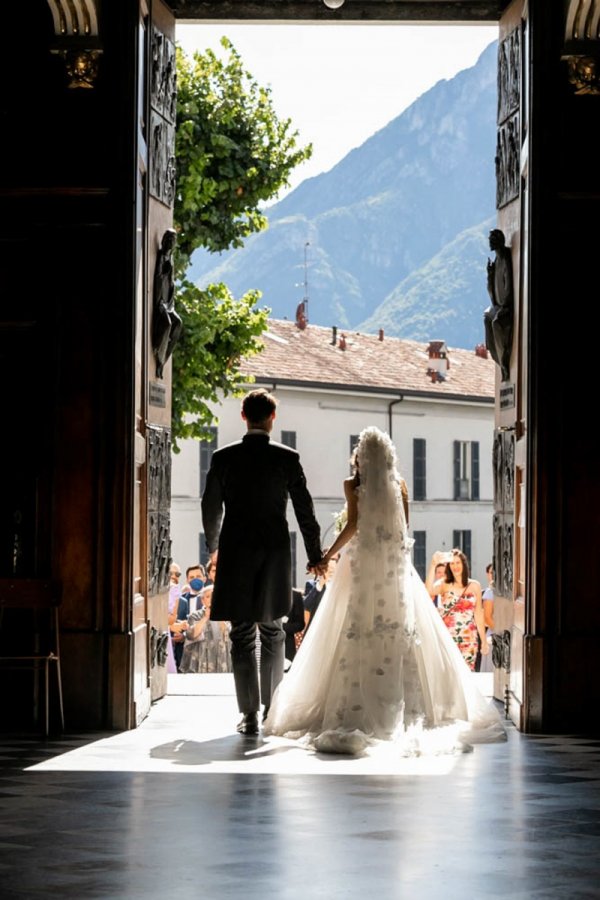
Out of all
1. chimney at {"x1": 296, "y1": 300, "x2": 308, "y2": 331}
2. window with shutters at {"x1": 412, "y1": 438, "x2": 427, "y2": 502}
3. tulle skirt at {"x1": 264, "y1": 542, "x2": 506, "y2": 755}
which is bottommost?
tulle skirt at {"x1": 264, "y1": 542, "x2": 506, "y2": 755}

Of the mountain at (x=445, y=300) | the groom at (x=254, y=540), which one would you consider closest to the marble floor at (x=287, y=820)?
the groom at (x=254, y=540)

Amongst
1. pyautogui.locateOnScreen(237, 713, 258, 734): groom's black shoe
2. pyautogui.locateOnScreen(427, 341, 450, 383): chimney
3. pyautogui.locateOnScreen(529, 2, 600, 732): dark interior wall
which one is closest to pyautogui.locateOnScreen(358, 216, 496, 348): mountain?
pyautogui.locateOnScreen(427, 341, 450, 383): chimney

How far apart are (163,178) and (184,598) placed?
4.99 metres

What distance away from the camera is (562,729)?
9.30 m

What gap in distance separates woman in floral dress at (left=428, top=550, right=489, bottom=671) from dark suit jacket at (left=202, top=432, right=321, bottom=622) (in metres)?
3.62

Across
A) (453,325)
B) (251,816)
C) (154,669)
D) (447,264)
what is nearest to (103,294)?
(154,669)

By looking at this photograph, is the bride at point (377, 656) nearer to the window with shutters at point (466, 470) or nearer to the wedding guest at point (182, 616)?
the wedding guest at point (182, 616)

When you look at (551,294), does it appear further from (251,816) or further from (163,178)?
(251,816)

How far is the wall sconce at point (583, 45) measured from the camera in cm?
938

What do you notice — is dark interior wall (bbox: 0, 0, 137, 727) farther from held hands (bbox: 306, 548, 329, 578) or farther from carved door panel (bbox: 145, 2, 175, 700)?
held hands (bbox: 306, 548, 329, 578)

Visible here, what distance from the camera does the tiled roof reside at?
42.4m

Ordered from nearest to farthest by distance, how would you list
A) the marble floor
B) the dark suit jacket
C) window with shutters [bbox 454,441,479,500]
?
the marble floor
the dark suit jacket
window with shutters [bbox 454,441,479,500]

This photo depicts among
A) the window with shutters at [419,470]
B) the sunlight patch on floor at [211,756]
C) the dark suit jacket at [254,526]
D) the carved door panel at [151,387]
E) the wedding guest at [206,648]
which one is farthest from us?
the window with shutters at [419,470]

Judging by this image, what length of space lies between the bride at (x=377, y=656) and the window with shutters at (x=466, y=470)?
1496 inches
